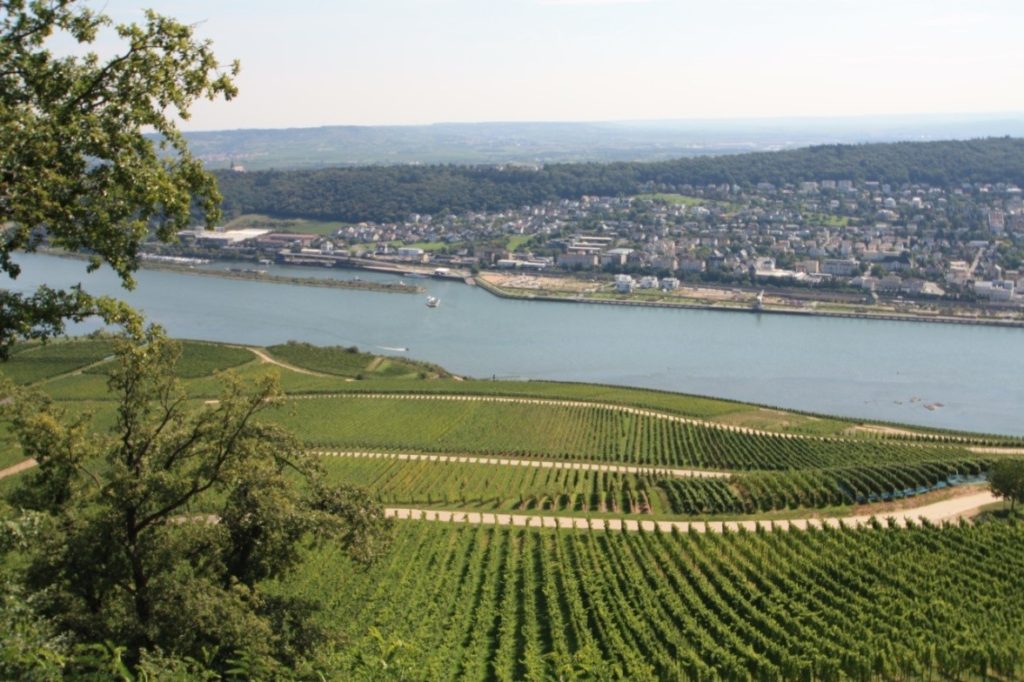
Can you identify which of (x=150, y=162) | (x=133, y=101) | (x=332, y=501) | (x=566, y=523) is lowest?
(x=566, y=523)

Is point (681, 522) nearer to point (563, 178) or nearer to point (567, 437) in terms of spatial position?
point (567, 437)

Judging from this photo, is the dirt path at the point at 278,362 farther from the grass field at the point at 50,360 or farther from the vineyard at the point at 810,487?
the vineyard at the point at 810,487

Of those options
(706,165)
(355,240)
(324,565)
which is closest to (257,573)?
(324,565)

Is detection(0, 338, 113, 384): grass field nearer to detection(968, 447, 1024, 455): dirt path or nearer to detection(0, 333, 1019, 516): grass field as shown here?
detection(0, 333, 1019, 516): grass field

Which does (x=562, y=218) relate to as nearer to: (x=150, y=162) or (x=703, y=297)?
(x=703, y=297)

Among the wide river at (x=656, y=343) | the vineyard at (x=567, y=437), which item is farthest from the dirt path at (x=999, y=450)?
the wide river at (x=656, y=343)
